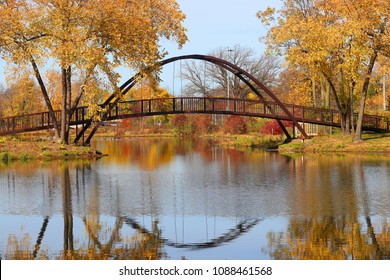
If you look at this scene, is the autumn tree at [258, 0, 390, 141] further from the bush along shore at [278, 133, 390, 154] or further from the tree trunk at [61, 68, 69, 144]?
the tree trunk at [61, 68, 69, 144]

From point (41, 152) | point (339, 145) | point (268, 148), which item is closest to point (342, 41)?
point (339, 145)

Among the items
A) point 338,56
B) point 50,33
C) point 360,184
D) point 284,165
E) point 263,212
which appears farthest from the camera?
point 338,56

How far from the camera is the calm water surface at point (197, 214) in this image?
38.5 ft

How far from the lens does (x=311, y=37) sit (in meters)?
40.5

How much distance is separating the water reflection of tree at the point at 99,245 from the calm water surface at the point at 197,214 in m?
0.02

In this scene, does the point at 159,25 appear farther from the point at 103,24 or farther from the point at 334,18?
the point at 334,18

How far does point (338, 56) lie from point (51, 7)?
17042 millimetres

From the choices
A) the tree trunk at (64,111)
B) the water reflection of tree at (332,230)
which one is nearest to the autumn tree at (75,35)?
the tree trunk at (64,111)

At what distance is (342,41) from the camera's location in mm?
38500

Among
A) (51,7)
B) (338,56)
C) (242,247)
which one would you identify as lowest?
(242,247)

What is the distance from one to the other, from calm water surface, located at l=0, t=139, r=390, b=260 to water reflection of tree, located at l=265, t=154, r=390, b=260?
19 mm

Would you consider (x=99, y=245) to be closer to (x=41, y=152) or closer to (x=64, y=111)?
(x=41, y=152)

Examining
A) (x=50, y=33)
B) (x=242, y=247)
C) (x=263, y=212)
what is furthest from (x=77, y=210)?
(x=50, y=33)

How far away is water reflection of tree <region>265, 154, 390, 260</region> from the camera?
1126cm
